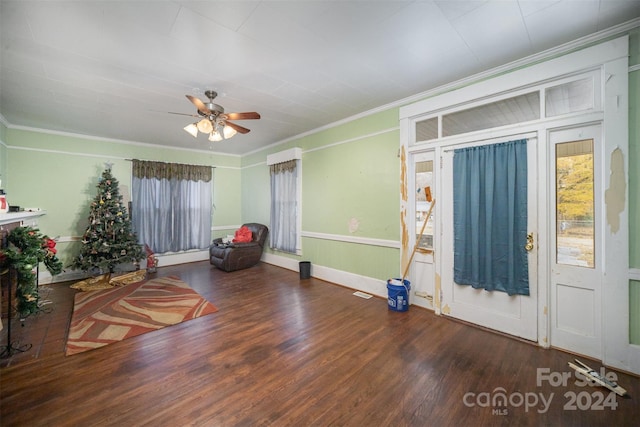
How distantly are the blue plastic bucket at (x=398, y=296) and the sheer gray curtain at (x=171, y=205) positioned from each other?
190 inches

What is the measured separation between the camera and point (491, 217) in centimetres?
269

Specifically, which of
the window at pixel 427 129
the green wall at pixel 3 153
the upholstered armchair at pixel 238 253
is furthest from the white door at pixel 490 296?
the green wall at pixel 3 153

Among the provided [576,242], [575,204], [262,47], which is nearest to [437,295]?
[576,242]

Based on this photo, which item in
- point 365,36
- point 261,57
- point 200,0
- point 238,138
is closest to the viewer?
point 200,0

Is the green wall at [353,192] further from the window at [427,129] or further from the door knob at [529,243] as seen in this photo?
the door knob at [529,243]

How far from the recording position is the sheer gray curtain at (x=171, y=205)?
529 cm

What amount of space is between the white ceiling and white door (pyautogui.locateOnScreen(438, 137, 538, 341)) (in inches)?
38.9

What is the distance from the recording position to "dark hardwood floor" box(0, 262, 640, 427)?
1.61 metres

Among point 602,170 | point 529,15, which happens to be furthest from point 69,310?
point 602,170

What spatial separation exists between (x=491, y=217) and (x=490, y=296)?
88 centimetres

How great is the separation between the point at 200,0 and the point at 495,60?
2.70 metres

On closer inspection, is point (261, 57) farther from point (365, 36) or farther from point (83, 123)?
point (83, 123)

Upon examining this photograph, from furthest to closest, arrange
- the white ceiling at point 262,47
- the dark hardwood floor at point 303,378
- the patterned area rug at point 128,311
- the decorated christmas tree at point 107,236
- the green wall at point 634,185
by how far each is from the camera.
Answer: the decorated christmas tree at point 107,236, the patterned area rug at point 128,311, the green wall at point 634,185, the white ceiling at point 262,47, the dark hardwood floor at point 303,378

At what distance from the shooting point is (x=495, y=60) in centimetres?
247
